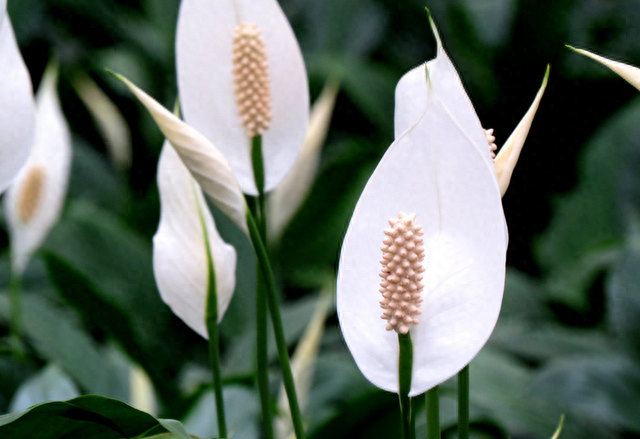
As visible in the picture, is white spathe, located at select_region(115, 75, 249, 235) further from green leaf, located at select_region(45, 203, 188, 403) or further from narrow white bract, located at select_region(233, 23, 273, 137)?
green leaf, located at select_region(45, 203, 188, 403)

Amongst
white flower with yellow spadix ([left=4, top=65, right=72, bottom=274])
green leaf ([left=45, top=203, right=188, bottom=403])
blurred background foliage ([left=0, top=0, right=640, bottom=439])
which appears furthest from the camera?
green leaf ([left=45, top=203, right=188, bottom=403])

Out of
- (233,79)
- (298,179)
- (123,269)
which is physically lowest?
(123,269)

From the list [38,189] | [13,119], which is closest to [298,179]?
[38,189]

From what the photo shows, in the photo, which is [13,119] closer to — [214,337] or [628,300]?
[214,337]

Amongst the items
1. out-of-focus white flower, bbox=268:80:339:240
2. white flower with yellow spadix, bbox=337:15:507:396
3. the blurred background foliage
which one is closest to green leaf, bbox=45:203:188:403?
the blurred background foliage

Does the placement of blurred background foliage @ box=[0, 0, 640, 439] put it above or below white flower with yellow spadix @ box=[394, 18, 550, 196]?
below

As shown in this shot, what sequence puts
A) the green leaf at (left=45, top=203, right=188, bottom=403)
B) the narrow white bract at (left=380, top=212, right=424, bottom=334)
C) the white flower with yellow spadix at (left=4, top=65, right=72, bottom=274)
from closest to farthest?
1. the narrow white bract at (left=380, top=212, right=424, bottom=334)
2. the white flower with yellow spadix at (left=4, top=65, right=72, bottom=274)
3. the green leaf at (left=45, top=203, right=188, bottom=403)

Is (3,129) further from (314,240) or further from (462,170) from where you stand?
(314,240)
